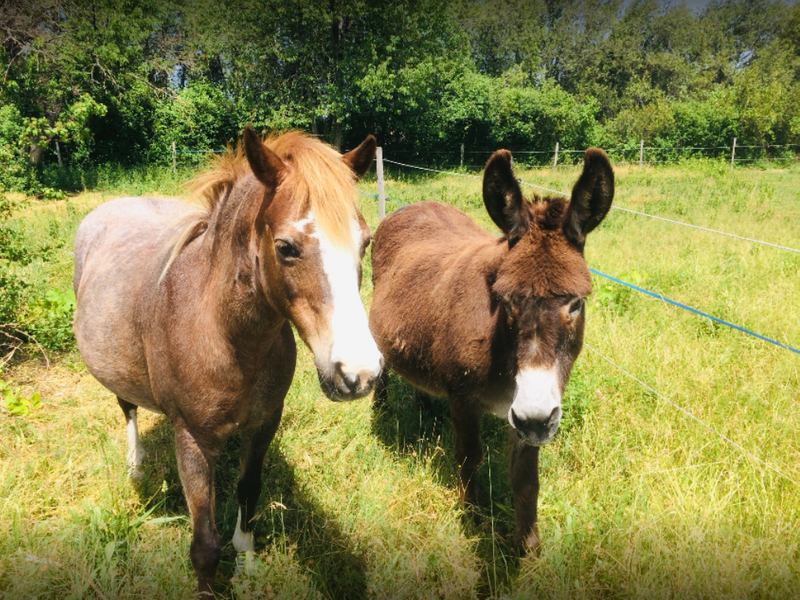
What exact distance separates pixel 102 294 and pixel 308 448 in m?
1.72

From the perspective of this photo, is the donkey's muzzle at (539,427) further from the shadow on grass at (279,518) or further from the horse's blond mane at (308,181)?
the shadow on grass at (279,518)

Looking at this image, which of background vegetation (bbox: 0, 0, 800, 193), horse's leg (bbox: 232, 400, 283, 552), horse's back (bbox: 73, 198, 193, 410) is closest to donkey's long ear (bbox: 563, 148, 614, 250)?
horse's leg (bbox: 232, 400, 283, 552)

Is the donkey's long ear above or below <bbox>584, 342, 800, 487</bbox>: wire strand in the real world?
above

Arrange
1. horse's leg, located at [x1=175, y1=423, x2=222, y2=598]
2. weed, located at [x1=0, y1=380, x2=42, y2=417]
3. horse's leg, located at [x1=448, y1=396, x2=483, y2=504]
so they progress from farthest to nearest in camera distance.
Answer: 1. weed, located at [x1=0, y1=380, x2=42, y2=417]
2. horse's leg, located at [x1=448, y1=396, x2=483, y2=504]
3. horse's leg, located at [x1=175, y1=423, x2=222, y2=598]

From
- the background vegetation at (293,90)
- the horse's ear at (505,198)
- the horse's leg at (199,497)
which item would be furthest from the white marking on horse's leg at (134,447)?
the background vegetation at (293,90)

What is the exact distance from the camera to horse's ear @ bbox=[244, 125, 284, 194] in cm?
156

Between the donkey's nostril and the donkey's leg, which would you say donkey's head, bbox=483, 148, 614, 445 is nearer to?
the donkey's nostril

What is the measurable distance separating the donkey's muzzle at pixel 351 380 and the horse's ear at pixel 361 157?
93 centimetres

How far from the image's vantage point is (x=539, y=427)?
1811mm

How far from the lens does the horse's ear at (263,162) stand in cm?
156

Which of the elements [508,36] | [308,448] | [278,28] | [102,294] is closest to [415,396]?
[308,448]

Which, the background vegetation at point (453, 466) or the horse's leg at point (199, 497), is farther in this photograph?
the background vegetation at point (453, 466)

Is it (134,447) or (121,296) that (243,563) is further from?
(121,296)

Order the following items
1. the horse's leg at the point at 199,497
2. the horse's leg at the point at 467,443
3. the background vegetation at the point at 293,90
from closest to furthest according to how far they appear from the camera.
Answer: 1. the horse's leg at the point at 199,497
2. the horse's leg at the point at 467,443
3. the background vegetation at the point at 293,90
